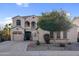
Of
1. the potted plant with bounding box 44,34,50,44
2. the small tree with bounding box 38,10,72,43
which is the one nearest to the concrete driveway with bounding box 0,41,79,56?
the potted plant with bounding box 44,34,50,44

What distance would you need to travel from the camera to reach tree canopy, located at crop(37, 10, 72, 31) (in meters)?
15.0

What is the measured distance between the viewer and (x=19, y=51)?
49.1 ft

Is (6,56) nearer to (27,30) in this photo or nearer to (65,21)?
(27,30)

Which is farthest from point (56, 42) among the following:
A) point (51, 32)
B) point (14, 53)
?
point (14, 53)

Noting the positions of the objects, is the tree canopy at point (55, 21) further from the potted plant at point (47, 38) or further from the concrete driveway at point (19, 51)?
the concrete driveway at point (19, 51)

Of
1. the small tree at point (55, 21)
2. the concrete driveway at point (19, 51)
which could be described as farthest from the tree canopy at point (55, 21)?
the concrete driveway at point (19, 51)

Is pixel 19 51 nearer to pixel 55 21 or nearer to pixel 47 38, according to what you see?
pixel 47 38

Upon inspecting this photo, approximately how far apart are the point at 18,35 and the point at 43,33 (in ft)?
2.64

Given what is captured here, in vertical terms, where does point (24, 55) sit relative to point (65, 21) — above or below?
below

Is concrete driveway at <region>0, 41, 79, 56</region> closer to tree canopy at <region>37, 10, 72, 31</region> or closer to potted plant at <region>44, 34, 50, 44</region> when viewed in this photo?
potted plant at <region>44, 34, 50, 44</region>

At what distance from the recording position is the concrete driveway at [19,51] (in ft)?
48.4

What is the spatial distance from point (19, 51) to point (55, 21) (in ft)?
4.77

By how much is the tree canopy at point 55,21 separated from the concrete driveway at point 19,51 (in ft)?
2.52

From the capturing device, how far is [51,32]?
15219 mm
